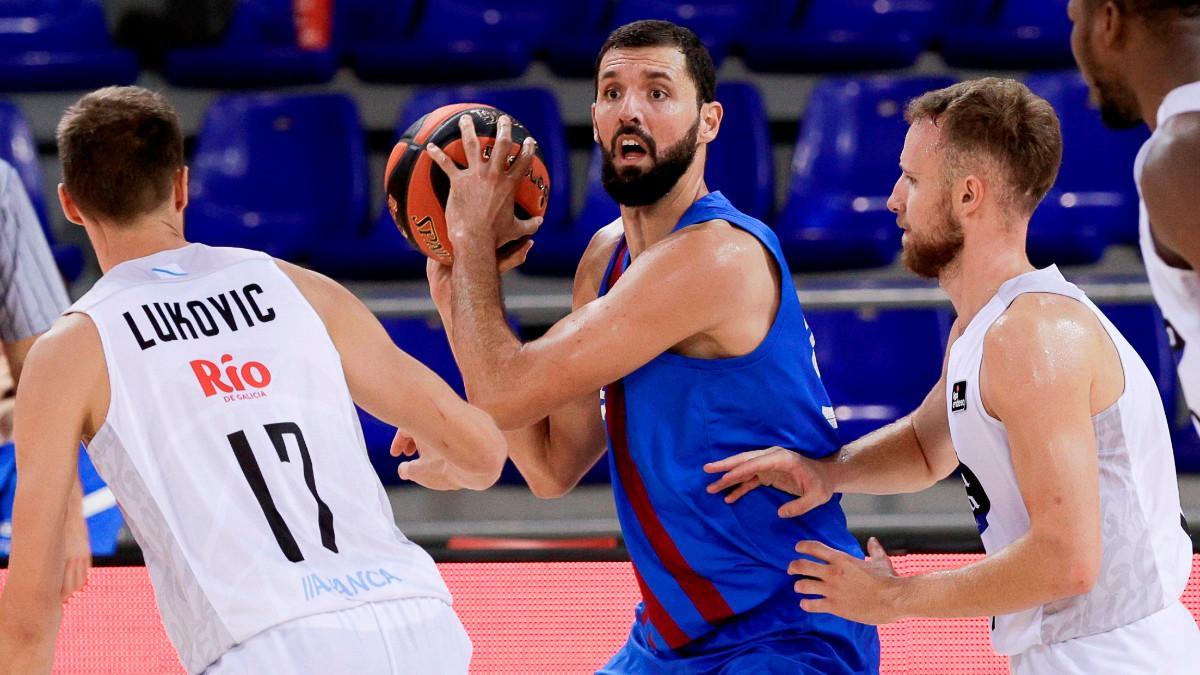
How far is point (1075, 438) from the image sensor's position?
8.49 feet

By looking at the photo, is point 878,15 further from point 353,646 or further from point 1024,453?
point 353,646

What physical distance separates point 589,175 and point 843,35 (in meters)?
1.34

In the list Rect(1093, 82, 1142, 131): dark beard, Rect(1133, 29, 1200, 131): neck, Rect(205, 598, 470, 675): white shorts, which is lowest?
Rect(205, 598, 470, 675): white shorts

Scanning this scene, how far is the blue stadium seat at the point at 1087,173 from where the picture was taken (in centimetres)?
653

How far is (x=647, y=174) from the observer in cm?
329

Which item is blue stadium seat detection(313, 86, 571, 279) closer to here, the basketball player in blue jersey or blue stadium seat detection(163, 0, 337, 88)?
blue stadium seat detection(163, 0, 337, 88)

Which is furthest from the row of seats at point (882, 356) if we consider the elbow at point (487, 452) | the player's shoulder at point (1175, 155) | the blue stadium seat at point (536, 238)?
the player's shoulder at point (1175, 155)

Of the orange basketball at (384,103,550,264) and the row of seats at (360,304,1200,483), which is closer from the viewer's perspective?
the orange basketball at (384,103,550,264)

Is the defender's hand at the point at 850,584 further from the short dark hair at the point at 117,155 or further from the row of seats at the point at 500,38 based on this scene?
the row of seats at the point at 500,38

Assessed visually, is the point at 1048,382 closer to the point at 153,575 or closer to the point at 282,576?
the point at 282,576

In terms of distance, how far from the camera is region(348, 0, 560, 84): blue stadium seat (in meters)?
6.96

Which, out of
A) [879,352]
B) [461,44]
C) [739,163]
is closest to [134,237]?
[879,352]

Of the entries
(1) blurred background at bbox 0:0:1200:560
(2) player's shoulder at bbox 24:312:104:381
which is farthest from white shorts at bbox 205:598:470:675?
(1) blurred background at bbox 0:0:1200:560

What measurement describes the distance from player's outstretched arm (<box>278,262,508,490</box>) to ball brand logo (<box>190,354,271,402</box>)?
17 cm
